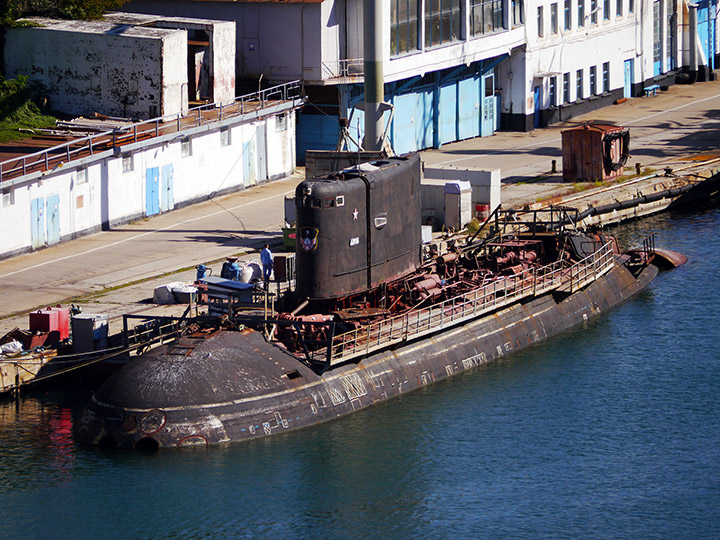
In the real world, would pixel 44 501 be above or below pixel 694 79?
below

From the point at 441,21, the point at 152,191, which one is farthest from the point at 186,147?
the point at 441,21

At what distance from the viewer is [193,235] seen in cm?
6606

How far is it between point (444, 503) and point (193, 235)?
30.3 meters

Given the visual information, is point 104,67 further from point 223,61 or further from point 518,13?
point 518,13

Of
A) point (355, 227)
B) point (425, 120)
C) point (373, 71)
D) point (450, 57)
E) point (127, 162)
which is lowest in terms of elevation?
point (355, 227)

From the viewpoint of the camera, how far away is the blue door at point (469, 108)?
92125mm

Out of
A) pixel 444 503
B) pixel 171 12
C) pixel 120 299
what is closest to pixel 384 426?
pixel 444 503

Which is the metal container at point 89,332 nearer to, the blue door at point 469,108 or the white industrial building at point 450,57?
the white industrial building at point 450,57

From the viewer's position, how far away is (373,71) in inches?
2660

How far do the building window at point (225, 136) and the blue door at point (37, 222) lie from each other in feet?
48.2

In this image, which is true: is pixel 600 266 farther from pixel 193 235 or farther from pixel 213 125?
pixel 213 125

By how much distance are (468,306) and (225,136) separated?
28.1 metres

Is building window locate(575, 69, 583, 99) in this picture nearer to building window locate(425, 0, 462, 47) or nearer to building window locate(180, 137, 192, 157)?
building window locate(425, 0, 462, 47)

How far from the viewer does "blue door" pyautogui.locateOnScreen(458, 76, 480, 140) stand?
9212 cm
